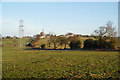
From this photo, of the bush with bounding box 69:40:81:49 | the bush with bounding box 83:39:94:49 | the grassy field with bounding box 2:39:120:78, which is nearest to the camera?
the grassy field with bounding box 2:39:120:78

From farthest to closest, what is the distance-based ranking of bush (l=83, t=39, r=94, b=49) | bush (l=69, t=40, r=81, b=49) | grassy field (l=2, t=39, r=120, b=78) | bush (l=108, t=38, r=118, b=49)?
bush (l=69, t=40, r=81, b=49)
bush (l=83, t=39, r=94, b=49)
bush (l=108, t=38, r=118, b=49)
grassy field (l=2, t=39, r=120, b=78)

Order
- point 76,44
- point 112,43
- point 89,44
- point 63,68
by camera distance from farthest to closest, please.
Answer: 1. point 76,44
2. point 89,44
3. point 112,43
4. point 63,68

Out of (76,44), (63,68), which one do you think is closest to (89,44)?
(76,44)

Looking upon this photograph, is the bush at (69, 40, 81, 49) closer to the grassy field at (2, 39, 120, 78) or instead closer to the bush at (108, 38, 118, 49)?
the bush at (108, 38, 118, 49)

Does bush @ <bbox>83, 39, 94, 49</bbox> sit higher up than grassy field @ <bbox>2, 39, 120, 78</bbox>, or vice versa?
bush @ <bbox>83, 39, 94, 49</bbox>

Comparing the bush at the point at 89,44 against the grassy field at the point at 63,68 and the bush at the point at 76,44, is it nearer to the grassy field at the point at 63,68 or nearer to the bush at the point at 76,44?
the bush at the point at 76,44

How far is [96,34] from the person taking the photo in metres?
53.3

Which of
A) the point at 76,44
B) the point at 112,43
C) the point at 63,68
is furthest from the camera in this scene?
the point at 76,44

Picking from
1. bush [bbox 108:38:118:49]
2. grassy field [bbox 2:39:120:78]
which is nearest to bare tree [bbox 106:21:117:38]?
bush [bbox 108:38:118:49]

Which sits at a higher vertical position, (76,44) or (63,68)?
(76,44)

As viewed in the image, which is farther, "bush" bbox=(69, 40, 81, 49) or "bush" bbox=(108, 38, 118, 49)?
"bush" bbox=(69, 40, 81, 49)

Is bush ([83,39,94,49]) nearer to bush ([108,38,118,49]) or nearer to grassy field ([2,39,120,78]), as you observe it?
bush ([108,38,118,49])

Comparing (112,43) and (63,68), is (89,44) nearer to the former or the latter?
(112,43)

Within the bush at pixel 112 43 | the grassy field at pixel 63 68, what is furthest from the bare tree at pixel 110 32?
the grassy field at pixel 63 68
